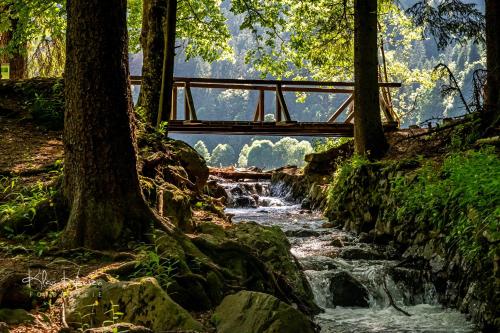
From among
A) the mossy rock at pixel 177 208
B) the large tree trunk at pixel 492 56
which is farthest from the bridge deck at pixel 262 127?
the mossy rock at pixel 177 208

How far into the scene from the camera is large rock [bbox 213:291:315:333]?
4.32 m

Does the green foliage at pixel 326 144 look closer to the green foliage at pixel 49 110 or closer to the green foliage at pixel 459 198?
the green foliage at pixel 459 198

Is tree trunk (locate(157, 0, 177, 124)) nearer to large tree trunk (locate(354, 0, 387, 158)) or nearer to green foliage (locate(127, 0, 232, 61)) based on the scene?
large tree trunk (locate(354, 0, 387, 158))

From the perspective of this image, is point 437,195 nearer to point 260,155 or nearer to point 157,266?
point 157,266

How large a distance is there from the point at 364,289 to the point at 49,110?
628 cm

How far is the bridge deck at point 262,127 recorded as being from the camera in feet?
49.8

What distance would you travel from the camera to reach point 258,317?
14.4ft

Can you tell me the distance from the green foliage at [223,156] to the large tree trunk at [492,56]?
119 meters

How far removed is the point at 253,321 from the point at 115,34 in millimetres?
Result: 3169

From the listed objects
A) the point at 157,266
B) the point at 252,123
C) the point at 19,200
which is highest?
the point at 252,123

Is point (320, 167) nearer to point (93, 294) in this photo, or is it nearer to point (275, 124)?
point (275, 124)

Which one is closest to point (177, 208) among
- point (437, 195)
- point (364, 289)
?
point (364, 289)

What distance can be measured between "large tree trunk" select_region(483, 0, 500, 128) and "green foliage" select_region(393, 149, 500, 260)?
5.90 ft

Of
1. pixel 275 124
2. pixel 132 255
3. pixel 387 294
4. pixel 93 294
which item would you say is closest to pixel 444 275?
pixel 387 294
